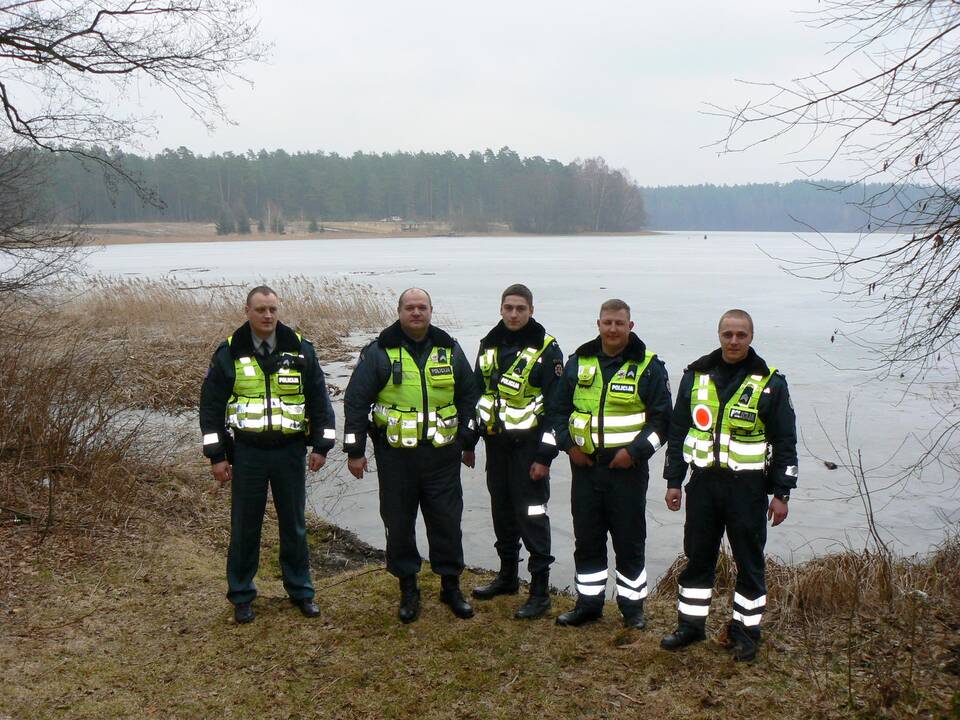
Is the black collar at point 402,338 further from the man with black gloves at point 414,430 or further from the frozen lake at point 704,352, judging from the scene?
the frozen lake at point 704,352

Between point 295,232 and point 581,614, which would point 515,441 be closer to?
point 581,614

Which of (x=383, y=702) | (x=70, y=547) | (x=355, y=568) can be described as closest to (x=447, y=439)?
(x=383, y=702)

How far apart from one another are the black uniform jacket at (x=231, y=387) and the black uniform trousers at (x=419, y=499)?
0.39 metres

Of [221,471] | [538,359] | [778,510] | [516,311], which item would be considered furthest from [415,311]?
[778,510]

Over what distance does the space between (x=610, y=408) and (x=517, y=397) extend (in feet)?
1.79

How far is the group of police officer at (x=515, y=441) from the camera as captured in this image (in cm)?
395

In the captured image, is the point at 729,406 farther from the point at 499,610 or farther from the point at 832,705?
the point at 499,610

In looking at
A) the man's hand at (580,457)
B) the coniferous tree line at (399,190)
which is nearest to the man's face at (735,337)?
the man's hand at (580,457)

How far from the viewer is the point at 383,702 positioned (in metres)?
3.69

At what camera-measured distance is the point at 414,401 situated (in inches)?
170

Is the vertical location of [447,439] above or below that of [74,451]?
above

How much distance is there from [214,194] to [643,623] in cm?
8047

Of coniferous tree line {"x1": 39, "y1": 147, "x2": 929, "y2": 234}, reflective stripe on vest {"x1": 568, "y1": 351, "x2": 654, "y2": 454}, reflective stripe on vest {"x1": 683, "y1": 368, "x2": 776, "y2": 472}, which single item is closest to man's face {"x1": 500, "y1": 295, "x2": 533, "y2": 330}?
reflective stripe on vest {"x1": 568, "y1": 351, "x2": 654, "y2": 454}

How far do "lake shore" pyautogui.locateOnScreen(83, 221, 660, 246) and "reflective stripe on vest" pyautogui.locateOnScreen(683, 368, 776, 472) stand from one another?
57.7 meters
